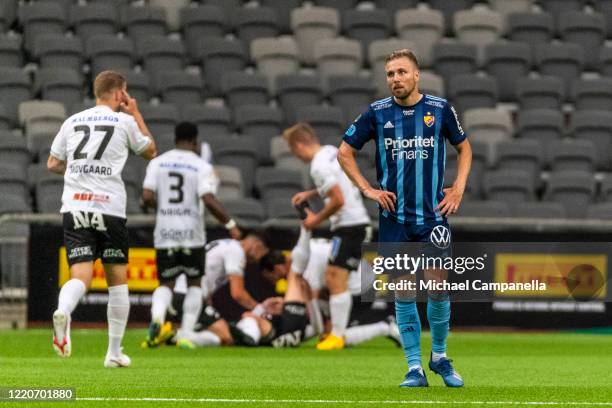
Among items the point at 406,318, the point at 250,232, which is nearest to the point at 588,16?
the point at 250,232

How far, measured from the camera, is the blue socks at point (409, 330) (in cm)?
810

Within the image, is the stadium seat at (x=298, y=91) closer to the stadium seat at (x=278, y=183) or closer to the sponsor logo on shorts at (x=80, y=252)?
the stadium seat at (x=278, y=183)

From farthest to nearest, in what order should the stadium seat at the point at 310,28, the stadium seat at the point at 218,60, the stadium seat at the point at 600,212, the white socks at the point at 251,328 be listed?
the stadium seat at the point at 310,28, the stadium seat at the point at 218,60, the stadium seat at the point at 600,212, the white socks at the point at 251,328

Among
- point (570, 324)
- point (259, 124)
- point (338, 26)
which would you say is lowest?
point (570, 324)

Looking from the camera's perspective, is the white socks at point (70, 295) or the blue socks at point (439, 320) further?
the white socks at point (70, 295)

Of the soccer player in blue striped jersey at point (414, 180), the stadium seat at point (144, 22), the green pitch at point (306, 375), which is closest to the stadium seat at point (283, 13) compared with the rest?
the stadium seat at point (144, 22)

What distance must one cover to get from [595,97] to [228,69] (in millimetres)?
5479

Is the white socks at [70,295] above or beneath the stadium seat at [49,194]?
beneath

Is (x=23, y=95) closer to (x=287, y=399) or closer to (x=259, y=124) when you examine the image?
(x=259, y=124)

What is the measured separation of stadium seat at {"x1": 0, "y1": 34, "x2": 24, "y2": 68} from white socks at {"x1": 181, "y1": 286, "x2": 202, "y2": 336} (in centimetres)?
780

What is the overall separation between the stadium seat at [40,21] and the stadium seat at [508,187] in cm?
692

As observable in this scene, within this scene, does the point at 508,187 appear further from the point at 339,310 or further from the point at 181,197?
the point at 181,197

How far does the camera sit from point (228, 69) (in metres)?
20.1

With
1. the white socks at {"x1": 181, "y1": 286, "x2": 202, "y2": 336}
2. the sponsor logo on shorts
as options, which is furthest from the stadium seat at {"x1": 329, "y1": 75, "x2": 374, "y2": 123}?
the sponsor logo on shorts
